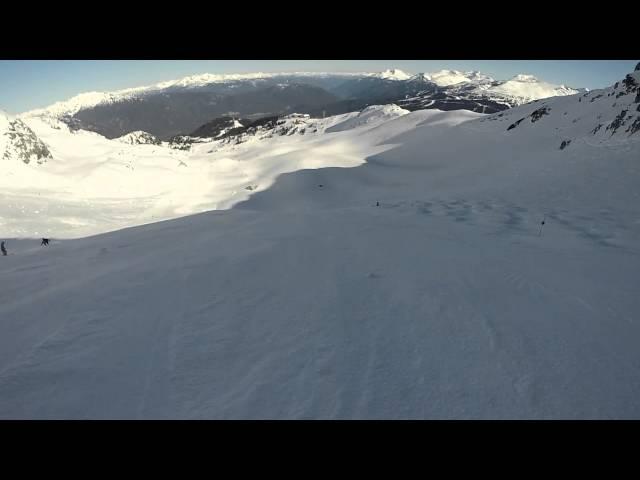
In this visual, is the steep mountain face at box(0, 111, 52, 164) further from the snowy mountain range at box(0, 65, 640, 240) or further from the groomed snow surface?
the groomed snow surface

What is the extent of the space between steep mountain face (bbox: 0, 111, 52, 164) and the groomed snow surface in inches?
649

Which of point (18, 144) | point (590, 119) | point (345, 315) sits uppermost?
point (18, 144)

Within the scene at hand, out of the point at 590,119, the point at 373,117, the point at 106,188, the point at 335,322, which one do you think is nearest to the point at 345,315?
the point at 335,322

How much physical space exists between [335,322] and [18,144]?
83.1 ft

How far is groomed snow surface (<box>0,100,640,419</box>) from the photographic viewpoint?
257 cm

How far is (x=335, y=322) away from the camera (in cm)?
372

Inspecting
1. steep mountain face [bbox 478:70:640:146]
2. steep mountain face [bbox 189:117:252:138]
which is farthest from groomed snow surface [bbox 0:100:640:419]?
steep mountain face [bbox 189:117:252:138]

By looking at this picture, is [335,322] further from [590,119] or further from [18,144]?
[18,144]

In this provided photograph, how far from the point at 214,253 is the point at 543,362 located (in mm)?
5207

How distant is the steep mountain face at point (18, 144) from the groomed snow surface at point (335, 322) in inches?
649

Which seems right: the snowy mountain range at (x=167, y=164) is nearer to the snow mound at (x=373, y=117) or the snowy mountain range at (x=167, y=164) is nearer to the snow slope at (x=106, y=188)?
the snow slope at (x=106, y=188)

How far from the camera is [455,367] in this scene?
2.86m

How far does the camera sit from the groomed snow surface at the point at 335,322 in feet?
8.44
